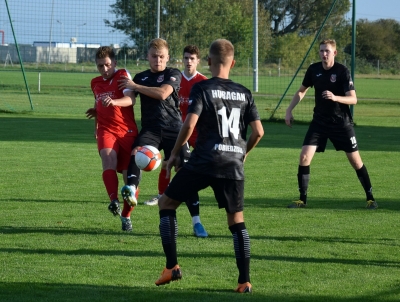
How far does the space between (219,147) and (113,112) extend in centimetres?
303

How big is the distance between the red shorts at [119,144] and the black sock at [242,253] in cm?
291

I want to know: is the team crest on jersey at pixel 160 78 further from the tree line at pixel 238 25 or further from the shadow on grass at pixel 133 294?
the tree line at pixel 238 25

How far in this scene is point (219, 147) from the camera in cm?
576

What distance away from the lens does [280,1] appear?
31422mm

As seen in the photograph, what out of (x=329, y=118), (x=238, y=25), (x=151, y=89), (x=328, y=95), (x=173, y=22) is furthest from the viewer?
(x=238, y=25)

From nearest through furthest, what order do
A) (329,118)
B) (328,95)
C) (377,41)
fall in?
(328,95) < (329,118) < (377,41)

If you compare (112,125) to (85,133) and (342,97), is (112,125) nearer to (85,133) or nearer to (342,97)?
(342,97)

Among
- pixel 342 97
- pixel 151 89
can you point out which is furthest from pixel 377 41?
pixel 151 89

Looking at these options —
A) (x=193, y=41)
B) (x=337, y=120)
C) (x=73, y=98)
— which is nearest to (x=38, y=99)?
(x=73, y=98)

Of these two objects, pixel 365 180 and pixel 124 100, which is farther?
pixel 365 180

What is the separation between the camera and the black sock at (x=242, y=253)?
5.75 meters

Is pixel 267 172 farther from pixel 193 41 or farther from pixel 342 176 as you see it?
pixel 193 41

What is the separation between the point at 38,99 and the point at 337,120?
25898 mm

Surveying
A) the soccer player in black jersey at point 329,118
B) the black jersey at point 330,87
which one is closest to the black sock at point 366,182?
the soccer player in black jersey at point 329,118
